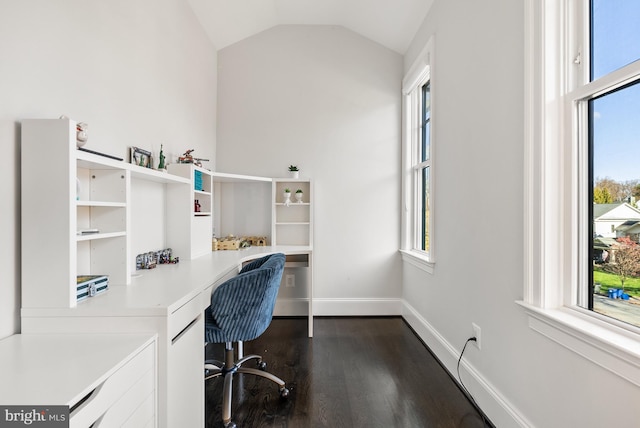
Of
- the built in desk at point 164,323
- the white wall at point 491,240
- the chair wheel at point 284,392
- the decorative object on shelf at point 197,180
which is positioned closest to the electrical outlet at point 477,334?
the white wall at point 491,240

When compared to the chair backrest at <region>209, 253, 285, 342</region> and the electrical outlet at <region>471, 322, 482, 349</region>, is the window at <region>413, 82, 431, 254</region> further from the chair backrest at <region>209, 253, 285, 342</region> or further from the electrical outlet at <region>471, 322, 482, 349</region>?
the chair backrest at <region>209, 253, 285, 342</region>

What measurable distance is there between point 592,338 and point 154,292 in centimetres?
161

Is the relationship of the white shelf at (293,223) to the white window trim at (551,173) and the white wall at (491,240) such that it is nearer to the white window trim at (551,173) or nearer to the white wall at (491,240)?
the white wall at (491,240)

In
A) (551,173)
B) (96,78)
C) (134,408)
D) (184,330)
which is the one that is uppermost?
(96,78)

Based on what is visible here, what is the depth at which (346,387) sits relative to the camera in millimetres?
2074

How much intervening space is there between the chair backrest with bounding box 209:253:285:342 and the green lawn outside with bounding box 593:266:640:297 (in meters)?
1.38

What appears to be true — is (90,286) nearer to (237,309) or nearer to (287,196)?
(237,309)

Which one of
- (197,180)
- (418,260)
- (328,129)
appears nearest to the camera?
(197,180)

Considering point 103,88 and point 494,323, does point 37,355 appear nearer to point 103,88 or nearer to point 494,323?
point 103,88

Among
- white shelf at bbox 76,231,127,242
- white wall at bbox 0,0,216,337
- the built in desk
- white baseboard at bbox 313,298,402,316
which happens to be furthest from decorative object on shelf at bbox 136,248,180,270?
white baseboard at bbox 313,298,402,316

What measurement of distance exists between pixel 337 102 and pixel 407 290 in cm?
204

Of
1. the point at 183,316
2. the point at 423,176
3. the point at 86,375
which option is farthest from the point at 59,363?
the point at 423,176

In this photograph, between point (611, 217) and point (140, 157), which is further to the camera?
point (140, 157)

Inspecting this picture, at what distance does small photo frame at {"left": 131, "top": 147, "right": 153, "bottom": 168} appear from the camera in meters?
1.91
